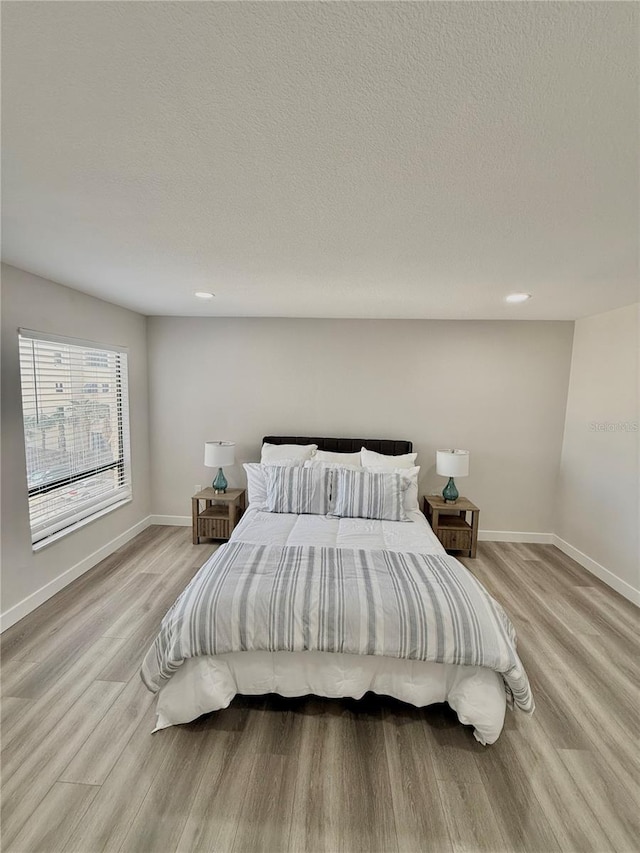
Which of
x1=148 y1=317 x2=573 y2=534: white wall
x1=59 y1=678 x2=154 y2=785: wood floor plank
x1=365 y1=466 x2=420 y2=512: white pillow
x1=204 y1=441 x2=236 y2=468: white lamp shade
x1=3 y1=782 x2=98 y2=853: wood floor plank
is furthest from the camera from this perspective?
x1=148 y1=317 x2=573 y2=534: white wall

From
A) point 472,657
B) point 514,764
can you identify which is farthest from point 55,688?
point 514,764

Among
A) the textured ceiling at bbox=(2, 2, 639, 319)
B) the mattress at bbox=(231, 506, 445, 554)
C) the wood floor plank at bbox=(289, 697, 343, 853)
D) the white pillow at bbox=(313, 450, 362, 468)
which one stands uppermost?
Result: the textured ceiling at bbox=(2, 2, 639, 319)

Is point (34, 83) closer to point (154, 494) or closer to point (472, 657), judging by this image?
point (472, 657)

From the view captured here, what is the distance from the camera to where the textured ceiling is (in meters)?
0.74

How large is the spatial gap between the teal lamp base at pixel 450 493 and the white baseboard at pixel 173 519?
290 cm

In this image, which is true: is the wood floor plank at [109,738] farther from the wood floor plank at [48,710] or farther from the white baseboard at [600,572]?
the white baseboard at [600,572]

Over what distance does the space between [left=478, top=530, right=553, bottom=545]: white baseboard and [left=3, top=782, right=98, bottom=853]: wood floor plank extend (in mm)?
3772

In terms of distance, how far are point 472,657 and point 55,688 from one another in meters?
2.17

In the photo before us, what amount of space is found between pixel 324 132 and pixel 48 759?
Answer: 2.64 meters

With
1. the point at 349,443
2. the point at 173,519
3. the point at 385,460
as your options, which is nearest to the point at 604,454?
the point at 385,460

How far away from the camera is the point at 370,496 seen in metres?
3.05

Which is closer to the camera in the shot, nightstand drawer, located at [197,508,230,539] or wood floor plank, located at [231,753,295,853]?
wood floor plank, located at [231,753,295,853]

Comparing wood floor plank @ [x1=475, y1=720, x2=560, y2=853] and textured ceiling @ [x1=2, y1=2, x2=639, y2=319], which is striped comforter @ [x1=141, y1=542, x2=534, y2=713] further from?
textured ceiling @ [x1=2, y1=2, x2=639, y2=319]

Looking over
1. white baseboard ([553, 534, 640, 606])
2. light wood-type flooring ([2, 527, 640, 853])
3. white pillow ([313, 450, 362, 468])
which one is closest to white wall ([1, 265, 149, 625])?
light wood-type flooring ([2, 527, 640, 853])
